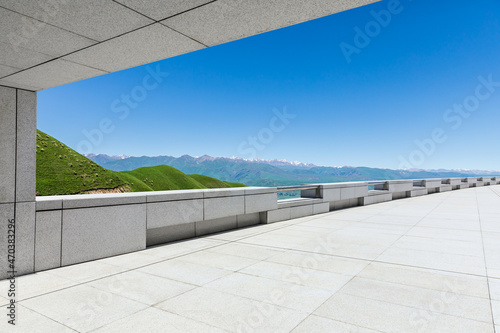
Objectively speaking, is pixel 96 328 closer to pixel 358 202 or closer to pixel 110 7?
pixel 110 7

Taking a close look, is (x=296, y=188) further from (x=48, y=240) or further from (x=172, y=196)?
(x=48, y=240)

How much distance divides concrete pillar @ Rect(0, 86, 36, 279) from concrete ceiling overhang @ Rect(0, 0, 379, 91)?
68cm

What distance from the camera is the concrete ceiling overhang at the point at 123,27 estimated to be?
10.1 ft

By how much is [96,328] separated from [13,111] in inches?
150

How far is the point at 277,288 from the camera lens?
452 centimetres

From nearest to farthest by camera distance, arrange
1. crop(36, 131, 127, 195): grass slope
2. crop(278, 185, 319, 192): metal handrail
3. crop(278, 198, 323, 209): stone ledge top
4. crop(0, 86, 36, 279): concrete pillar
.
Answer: crop(0, 86, 36, 279): concrete pillar, crop(278, 185, 319, 192): metal handrail, crop(278, 198, 323, 209): stone ledge top, crop(36, 131, 127, 195): grass slope

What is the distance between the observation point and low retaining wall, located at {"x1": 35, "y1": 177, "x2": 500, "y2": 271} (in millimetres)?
5457

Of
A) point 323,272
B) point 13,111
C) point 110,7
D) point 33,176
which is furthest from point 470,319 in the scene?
point 13,111

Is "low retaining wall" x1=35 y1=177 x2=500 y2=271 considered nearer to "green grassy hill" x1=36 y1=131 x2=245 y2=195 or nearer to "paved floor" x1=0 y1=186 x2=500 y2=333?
"paved floor" x1=0 y1=186 x2=500 y2=333

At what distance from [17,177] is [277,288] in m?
4.37

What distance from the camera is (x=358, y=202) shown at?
15.4 meters

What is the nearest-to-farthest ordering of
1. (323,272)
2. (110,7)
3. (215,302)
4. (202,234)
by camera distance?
1. (110,7)
2. (215,302)
3. (323,272)
4. (202,234)

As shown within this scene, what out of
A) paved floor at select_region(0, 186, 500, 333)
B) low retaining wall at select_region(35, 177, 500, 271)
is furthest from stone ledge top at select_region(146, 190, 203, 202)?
paved floor at select_region(0, 186, 500, 333)

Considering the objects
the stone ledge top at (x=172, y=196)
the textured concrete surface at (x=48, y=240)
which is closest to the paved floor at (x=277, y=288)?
the textured concrete surface at (x=48, y=240)
